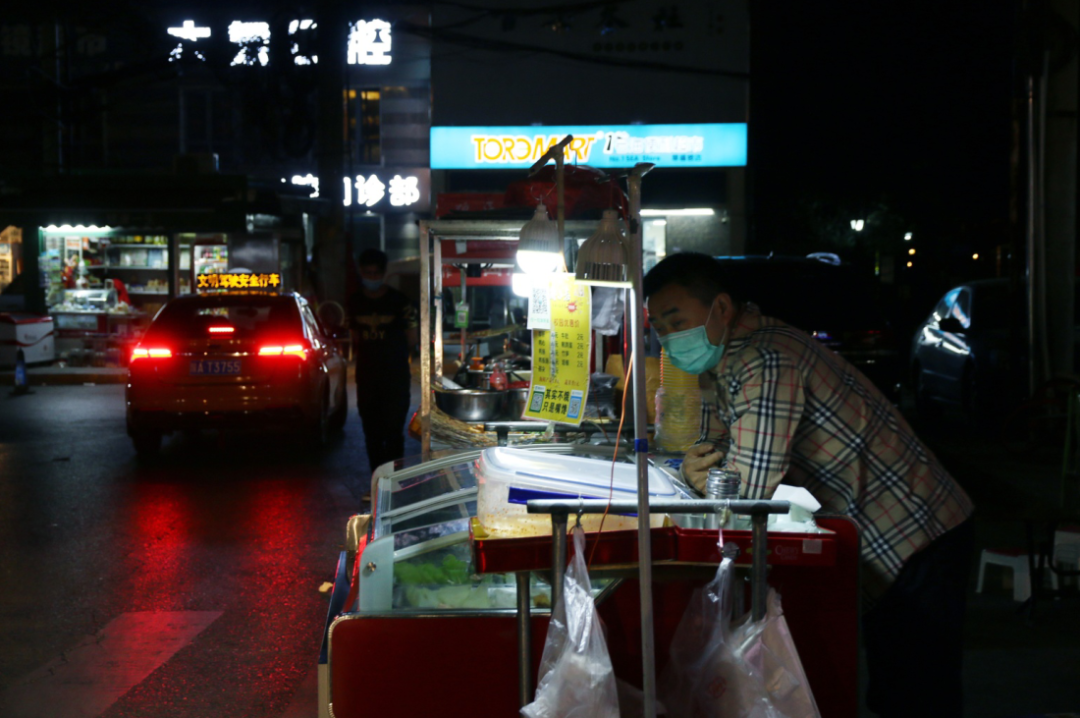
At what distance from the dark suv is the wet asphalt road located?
14.1ft

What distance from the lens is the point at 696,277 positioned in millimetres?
2732

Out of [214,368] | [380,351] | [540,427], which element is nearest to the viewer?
[540,427]

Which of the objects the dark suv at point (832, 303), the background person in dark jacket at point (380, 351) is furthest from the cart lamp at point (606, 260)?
the dark suv at point (832, 303)

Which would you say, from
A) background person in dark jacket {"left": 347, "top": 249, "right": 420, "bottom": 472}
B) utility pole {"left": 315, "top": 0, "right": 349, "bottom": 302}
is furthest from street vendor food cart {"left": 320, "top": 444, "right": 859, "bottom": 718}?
utility pole {"left": 315, "top": 0, "right": 349, "bottom": 302}

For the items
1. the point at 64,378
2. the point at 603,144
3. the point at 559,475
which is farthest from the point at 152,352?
the point at 603,144

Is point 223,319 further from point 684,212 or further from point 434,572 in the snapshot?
point 684,212

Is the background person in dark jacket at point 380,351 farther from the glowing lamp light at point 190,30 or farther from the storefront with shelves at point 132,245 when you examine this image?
the glowing lamp light at point 190,30

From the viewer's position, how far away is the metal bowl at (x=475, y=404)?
565 cm

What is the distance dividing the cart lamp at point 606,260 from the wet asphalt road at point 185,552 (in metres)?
2.43

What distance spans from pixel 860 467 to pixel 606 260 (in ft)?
3.00

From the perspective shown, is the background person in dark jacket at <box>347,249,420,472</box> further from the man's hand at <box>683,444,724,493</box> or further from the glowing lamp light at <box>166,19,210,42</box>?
the glowing lamp light at <box>166,19,210,42</box>

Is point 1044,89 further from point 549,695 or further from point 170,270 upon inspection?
point 170,270

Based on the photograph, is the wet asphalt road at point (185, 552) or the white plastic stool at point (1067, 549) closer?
the wet asphalt road at point (185, 552)

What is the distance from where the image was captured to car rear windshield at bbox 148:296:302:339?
935 cm
